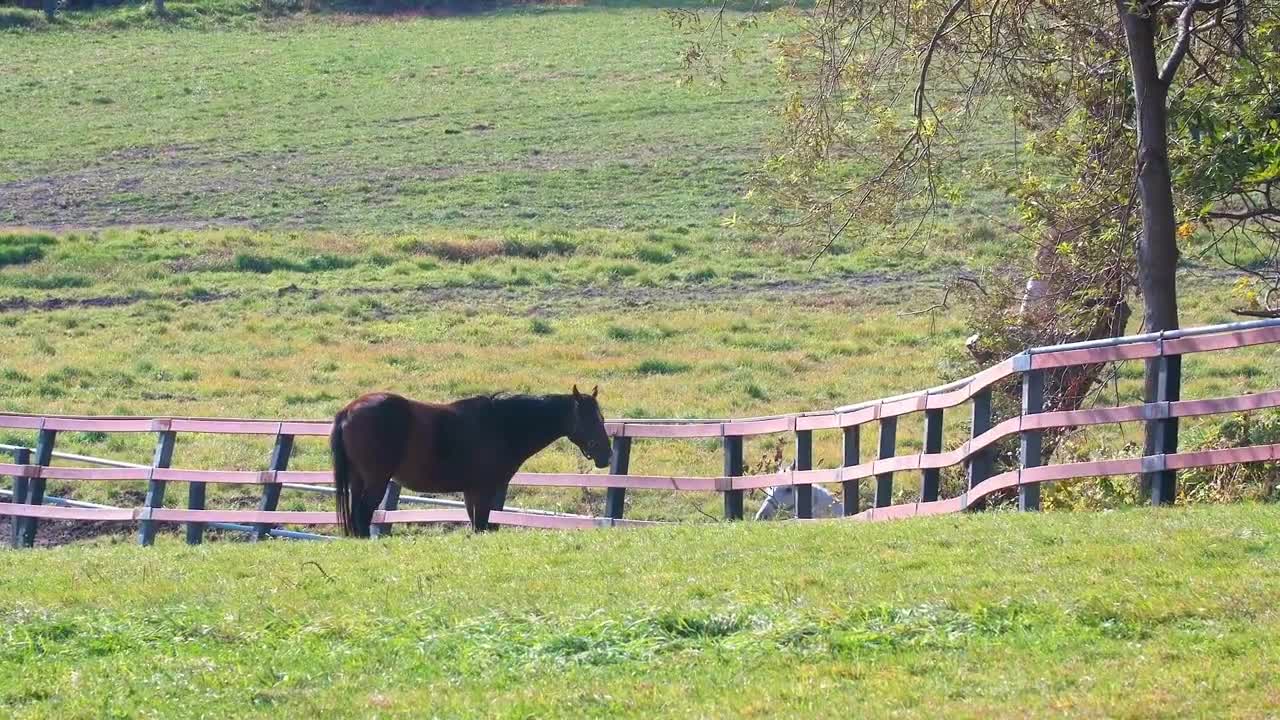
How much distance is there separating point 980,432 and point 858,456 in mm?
1454

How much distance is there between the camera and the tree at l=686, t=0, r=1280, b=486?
13141 mm

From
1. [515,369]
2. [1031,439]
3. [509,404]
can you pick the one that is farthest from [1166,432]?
[515,369]

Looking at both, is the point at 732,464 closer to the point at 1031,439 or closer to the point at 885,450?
the point at 885,450

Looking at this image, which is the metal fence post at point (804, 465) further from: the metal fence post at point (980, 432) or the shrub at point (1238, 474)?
the shrub at point (1238, 474)

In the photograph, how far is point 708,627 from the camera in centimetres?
775

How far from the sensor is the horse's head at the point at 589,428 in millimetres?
15844

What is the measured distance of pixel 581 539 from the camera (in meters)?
11.0

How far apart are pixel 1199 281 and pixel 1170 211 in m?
19.9

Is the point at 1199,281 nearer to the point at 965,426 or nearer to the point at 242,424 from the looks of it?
the point at 965,426

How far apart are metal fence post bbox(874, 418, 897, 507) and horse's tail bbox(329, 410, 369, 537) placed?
15.0 ft

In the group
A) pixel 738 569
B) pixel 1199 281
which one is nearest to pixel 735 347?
pixel 1199 281

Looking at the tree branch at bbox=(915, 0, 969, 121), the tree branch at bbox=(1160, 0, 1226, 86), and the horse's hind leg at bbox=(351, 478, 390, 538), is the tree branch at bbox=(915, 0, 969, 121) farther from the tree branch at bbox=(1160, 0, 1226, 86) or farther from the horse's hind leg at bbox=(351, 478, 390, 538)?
the horse's hind leg at bbox=(351, 478, 390, 538)

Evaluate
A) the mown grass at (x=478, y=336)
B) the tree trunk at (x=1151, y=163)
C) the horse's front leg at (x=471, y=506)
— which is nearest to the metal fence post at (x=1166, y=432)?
the tree trunk at (x=1151, y=163)

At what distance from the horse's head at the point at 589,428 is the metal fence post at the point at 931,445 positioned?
4.16 meters
